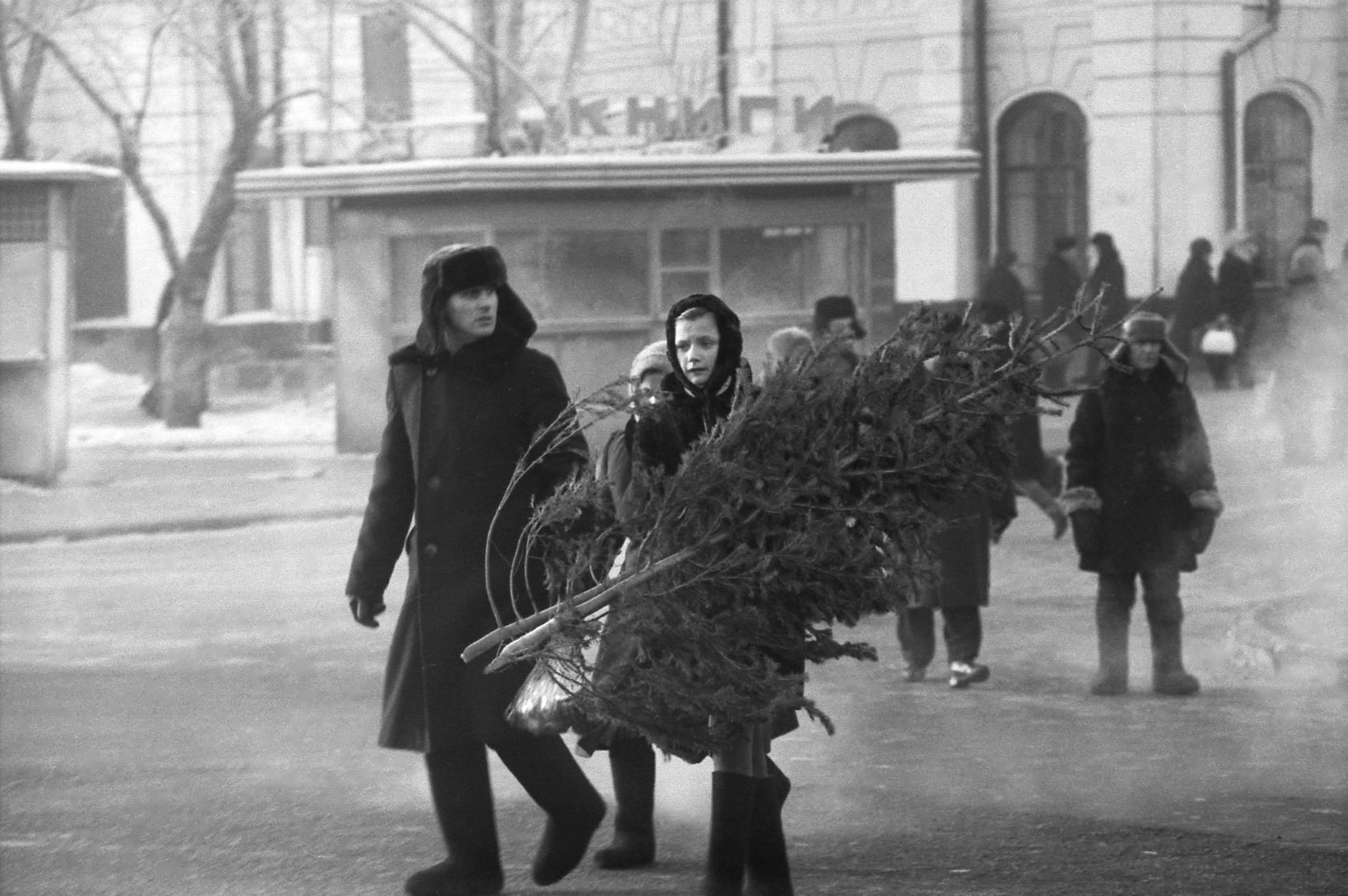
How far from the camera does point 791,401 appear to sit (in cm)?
550

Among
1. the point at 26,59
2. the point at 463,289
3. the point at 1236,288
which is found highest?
the point at 26,59

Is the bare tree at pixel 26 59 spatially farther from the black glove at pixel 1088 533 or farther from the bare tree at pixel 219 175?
the black glove at pixel 1088 533

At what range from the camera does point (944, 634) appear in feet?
32.3

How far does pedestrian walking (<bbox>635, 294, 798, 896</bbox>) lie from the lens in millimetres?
5852

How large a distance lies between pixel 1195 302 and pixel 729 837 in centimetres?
2175

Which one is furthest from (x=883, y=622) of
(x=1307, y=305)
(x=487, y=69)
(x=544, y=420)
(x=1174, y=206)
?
(x=1174, y=206)

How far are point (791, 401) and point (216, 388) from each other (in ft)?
83.6

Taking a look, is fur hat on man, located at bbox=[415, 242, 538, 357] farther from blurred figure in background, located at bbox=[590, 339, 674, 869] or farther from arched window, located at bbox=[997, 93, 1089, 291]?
arched window, located at bbox=[997, 93, 1089, 291]

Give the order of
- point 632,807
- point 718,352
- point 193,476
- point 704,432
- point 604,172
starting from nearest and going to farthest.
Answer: point 704,432 < point 718,352 < point 632,807 < point 604,172 < point 193,476

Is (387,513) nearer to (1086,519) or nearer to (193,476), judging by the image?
(1086,519)

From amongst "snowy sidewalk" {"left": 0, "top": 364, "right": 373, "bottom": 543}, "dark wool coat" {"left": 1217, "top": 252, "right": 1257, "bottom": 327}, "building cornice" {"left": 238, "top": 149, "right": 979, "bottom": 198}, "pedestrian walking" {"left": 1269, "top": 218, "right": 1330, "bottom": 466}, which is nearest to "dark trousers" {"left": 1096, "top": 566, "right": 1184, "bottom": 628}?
"snowy sidewalk" {"left": 0, "top": 364, "right": 373, "bottom": 543}

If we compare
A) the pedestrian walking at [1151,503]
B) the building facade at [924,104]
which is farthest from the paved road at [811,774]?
the building facade at [924,104]

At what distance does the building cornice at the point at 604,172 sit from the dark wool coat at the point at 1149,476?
10543 millimetres

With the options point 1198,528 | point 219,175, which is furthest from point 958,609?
point 219,175
